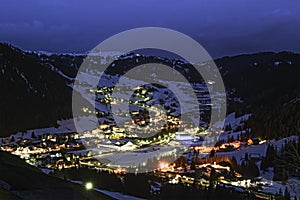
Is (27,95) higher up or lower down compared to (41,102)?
higher up

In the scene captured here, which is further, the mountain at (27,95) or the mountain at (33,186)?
the mountain at (27,95)

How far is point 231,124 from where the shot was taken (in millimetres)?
125188

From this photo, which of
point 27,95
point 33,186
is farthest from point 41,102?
point 33,186

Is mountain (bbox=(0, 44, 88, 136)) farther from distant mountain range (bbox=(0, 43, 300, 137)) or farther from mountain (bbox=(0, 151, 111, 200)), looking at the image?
mountain (bbox=(0, 151, 111, 200))

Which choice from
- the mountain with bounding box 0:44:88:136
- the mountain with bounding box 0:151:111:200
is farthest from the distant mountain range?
the mountain with bounding box 0:151:111:200

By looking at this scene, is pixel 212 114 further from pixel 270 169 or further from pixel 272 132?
pixel 270 169

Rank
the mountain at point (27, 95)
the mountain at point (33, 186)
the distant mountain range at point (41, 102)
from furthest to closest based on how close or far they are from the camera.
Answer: the mountain at point (27, 95)
the distant mountain range at point (41, 102)
the mountain at point (33, 186)

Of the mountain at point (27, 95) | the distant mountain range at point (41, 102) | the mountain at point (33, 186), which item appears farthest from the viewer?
the mountain at point (27, 95)

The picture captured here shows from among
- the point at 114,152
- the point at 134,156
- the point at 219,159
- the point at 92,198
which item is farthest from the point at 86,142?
the point at 92,198

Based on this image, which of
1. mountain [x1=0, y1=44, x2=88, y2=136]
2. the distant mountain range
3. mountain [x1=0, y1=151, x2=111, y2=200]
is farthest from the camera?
mountain [x1=0, y1=44, x2=88, y2=136]

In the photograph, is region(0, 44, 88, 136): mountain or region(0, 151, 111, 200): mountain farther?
region(0, 44, 88, 136): mountain

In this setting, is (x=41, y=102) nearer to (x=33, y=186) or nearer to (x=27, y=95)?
(x=27, y=95)

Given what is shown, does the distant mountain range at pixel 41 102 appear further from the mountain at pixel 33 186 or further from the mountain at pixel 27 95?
the mountain at pixel 33 186

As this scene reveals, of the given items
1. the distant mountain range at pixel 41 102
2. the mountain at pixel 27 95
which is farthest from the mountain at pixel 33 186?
the mountain at pixel 27 95
